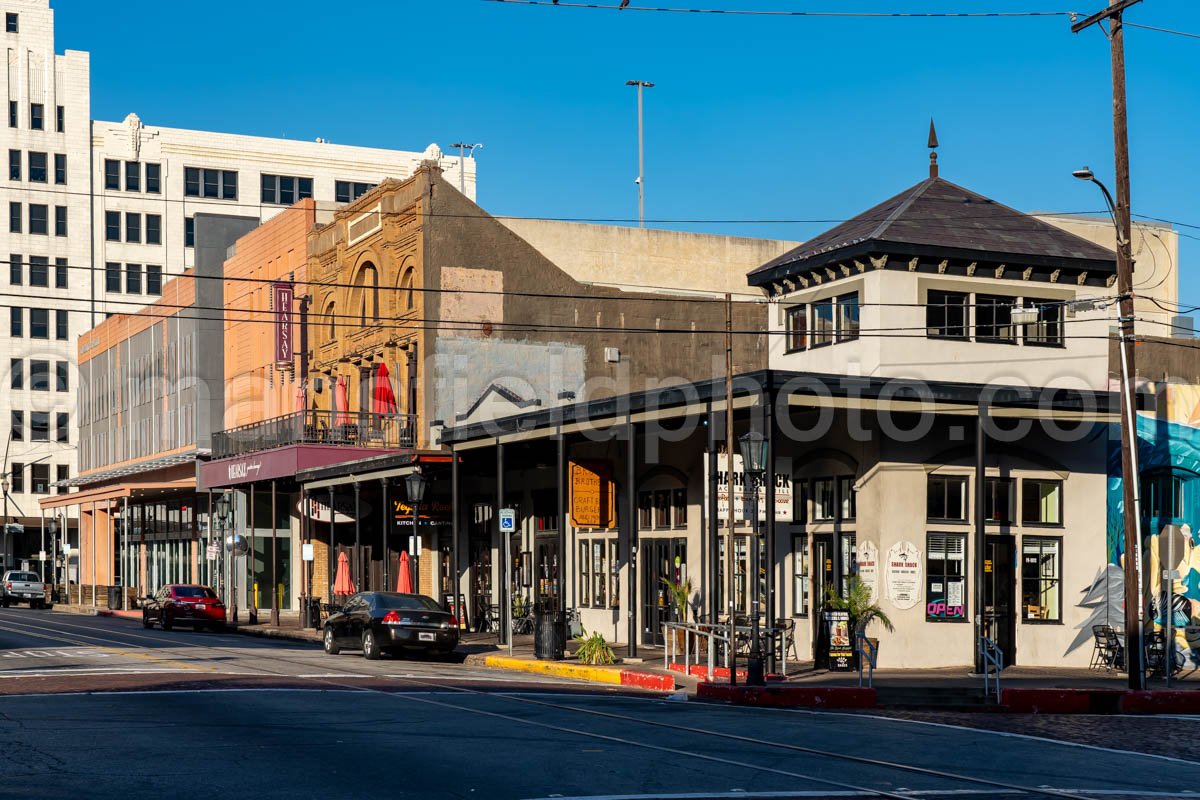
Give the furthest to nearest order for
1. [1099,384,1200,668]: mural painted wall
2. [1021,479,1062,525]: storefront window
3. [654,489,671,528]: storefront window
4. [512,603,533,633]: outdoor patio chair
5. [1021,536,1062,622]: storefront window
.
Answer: [512,603,533,633]: outdoor patio chair
[654,489,671,528]: storefront window
[1099,384,1200,668]: mural painted wall
[1021,479,1062,525]: storefront window
[1021,536,1062,622]: storefront window

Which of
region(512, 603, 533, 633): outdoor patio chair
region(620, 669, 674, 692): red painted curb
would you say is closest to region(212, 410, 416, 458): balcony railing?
region(512, 603, 533, 633): outdoor patio chair

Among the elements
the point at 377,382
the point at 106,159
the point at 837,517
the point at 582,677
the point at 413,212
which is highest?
the point at 106,159

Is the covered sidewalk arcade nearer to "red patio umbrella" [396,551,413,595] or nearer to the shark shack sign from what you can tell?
the shark shack sign

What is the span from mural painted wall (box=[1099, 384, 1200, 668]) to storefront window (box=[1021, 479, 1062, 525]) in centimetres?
101

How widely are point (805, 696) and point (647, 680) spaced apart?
3705 mm

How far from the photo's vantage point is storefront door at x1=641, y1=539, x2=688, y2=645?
32594mm

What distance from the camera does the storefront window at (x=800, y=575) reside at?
95.3 ft

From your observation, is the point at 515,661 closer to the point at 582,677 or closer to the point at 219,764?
the point at 582,677

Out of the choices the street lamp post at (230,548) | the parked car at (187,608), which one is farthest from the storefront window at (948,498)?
the parked car at (187,608)

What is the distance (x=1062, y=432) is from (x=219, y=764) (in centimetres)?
2016

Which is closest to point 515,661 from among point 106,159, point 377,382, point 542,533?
point 542,533

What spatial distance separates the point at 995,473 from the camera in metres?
29.0

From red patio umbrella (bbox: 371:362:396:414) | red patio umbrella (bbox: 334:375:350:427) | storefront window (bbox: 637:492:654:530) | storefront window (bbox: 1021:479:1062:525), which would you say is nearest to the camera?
storefront window (bbox: 1021:479:1062:525)

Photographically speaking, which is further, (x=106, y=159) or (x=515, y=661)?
(x=106, y=159)
